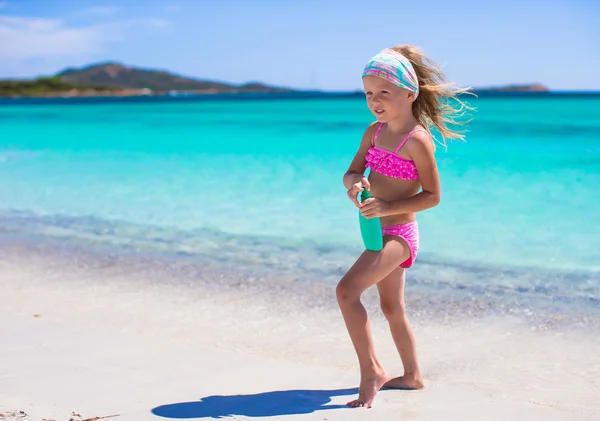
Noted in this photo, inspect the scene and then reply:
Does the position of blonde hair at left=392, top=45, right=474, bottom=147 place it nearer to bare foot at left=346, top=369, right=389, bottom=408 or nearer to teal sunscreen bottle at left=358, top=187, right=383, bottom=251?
teal sunscreen bottle at left=358, top=187, right=383, bottom=251

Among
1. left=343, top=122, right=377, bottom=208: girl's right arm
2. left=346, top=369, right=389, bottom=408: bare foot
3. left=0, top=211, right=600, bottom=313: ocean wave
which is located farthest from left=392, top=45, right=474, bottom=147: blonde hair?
left=0, top=211, right=600, bottom=313: ocean wave

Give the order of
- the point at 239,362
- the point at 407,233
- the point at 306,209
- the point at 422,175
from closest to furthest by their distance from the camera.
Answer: the point at 422,175
the point at 407,233
the point at 239,362
the point at 306,209

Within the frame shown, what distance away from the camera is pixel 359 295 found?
9.59 ft

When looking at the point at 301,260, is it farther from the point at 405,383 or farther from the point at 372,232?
the point at 372,232

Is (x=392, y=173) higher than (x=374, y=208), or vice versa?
(x=392, y=173)

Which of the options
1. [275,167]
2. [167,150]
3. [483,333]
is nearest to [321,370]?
[483,333]

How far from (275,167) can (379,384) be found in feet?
34.1

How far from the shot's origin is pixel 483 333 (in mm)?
4246

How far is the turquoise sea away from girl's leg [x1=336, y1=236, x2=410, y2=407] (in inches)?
87.6

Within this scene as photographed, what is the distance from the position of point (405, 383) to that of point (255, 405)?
29.9 inches

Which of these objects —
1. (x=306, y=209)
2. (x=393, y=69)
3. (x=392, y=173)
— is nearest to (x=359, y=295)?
(x=392, y=173)

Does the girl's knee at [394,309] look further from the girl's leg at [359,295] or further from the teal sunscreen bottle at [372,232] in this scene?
the teal sunscreen bottle at [372,232]

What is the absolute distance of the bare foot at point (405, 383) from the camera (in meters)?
3.29

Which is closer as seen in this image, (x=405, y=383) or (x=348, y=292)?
(x=348, y=292)
